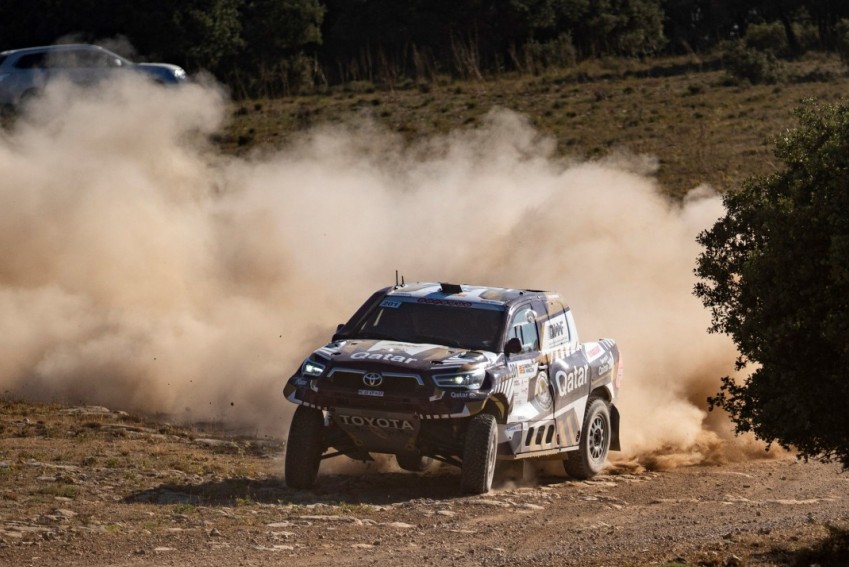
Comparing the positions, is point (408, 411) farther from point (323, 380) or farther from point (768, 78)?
point (768, 78)

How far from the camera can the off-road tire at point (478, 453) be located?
13492 mm

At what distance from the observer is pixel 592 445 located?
15.5 meters

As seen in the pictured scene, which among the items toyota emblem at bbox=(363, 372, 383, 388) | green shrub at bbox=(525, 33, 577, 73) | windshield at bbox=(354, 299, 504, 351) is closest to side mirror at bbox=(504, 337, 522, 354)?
windshield at bbox=(354, 299, 504, 351)

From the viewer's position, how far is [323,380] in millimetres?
13594

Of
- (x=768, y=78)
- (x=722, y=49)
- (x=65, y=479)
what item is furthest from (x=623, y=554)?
(x=722, y=49)

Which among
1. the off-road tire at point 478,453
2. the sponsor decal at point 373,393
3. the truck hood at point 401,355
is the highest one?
the truck hood at point 401,355

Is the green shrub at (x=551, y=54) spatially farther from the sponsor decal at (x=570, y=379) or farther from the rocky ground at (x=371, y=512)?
the sponsor decal at (x=570, y=379)

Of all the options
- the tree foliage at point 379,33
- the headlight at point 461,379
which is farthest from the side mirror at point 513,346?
the tree foliage at point 379,33

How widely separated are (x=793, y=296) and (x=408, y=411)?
365cm

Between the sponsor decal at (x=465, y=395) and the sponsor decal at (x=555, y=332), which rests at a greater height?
the sponsor decal at (x=555, y=332)

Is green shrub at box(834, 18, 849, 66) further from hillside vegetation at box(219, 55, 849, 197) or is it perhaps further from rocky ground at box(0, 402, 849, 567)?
rocky ground at box(0, 402, 849, 567)

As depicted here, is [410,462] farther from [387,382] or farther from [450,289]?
[450,289]

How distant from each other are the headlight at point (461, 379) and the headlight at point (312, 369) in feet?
3.60

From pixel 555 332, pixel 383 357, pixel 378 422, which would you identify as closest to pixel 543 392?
pixel 555 332
